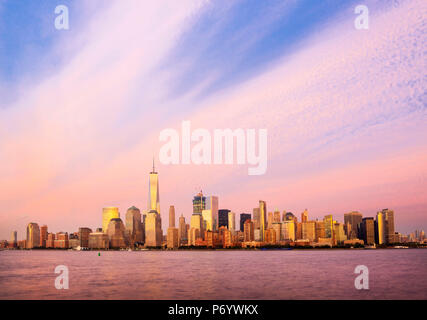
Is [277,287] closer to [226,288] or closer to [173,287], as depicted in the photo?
[226,288]
